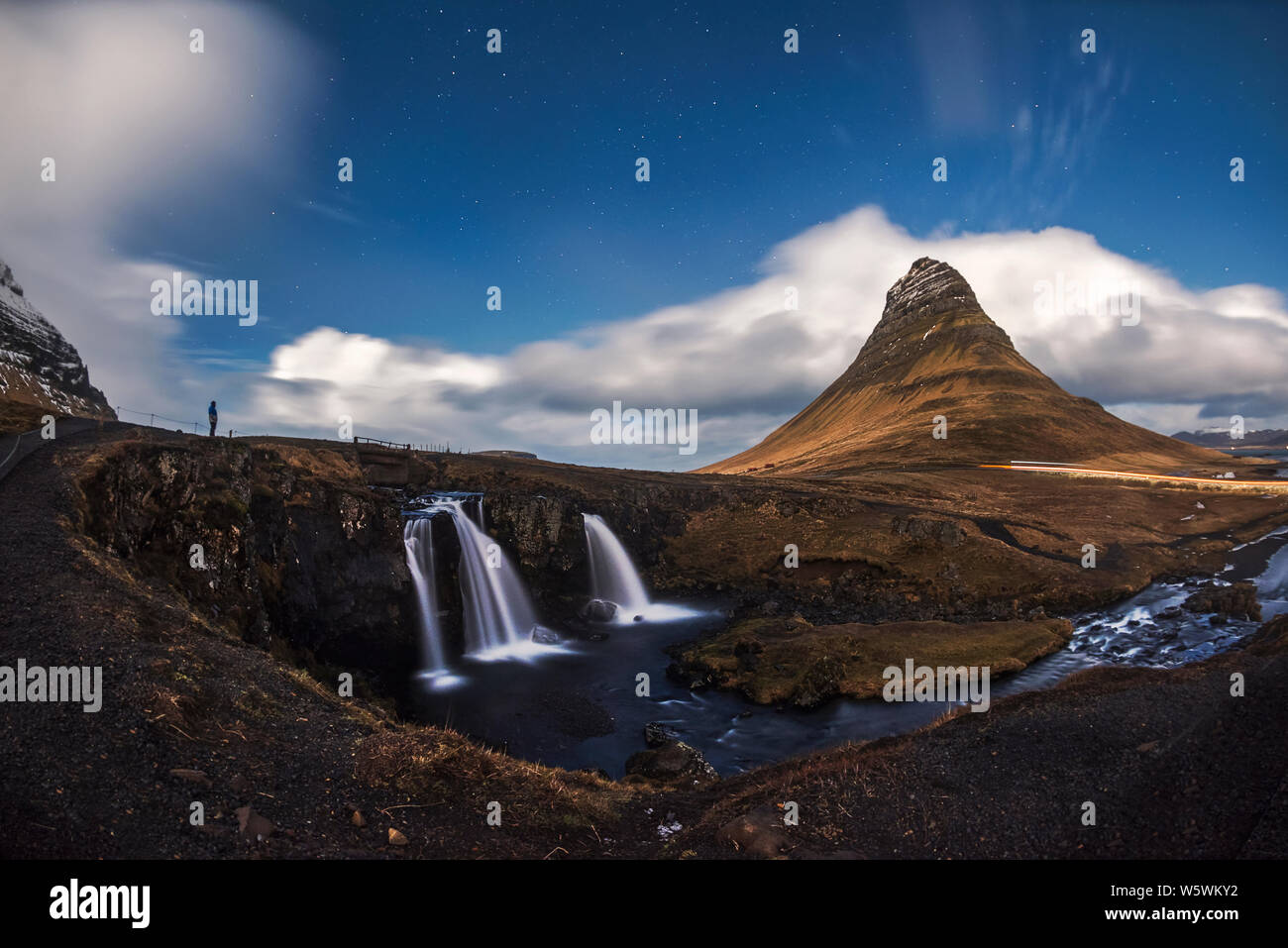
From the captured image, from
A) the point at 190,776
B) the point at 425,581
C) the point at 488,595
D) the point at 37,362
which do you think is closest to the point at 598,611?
the point at 488,595

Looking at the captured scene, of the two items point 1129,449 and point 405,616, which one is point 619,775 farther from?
point 1129,449

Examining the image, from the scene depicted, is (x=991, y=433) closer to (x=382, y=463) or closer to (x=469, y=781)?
(x=382, y=463)

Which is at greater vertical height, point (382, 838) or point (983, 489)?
point (983, 489)

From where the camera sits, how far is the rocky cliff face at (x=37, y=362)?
106625 mm

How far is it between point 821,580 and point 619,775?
31664mm

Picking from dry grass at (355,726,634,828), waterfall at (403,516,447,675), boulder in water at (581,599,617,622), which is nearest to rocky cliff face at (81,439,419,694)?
waterfall at (403,516,447,675)

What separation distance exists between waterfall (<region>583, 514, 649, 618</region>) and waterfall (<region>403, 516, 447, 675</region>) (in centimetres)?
1337

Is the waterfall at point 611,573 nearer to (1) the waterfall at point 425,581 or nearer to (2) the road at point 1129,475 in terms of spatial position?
(1) the waterfall at point 425,581

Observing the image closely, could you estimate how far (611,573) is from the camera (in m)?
49.1
